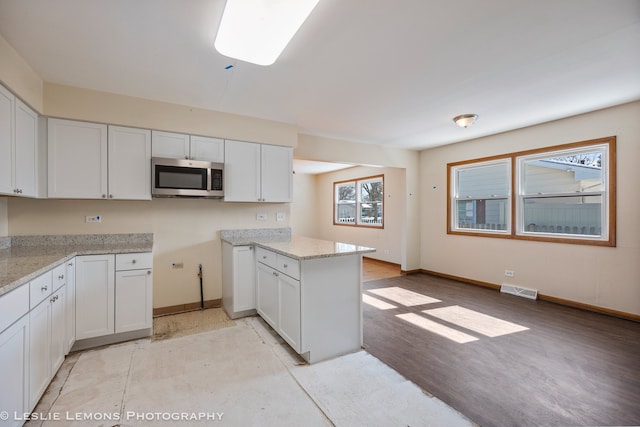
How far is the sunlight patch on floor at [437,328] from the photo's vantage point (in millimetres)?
2857

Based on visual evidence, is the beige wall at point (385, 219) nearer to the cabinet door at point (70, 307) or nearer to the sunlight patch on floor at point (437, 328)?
the sunlight patch on floor at point (437, 328)

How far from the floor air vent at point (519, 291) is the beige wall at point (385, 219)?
2197mm

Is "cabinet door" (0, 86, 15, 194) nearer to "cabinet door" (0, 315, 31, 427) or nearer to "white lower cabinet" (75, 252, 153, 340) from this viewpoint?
"white lower cabinet" (75, 252, 153, 340)

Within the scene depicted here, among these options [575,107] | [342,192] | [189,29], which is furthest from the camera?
[342,192]

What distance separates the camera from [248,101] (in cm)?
321

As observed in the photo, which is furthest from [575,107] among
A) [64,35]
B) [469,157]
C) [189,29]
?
[64,35]

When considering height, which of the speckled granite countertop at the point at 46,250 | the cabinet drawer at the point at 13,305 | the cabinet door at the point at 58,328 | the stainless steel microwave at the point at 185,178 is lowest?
the cabinet door at the point at 58,328

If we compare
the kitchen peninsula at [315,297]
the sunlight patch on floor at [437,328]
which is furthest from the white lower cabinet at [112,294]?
the sunlight patch on floor at [437,328]

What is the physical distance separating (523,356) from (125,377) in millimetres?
3318

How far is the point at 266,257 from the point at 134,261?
1.24m

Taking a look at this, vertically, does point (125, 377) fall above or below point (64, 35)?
below

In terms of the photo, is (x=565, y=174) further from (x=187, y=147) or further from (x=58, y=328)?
(x=58, y=328)

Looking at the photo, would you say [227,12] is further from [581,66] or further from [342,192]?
[342,192]

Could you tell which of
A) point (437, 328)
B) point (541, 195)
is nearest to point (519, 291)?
point (541, 195)
